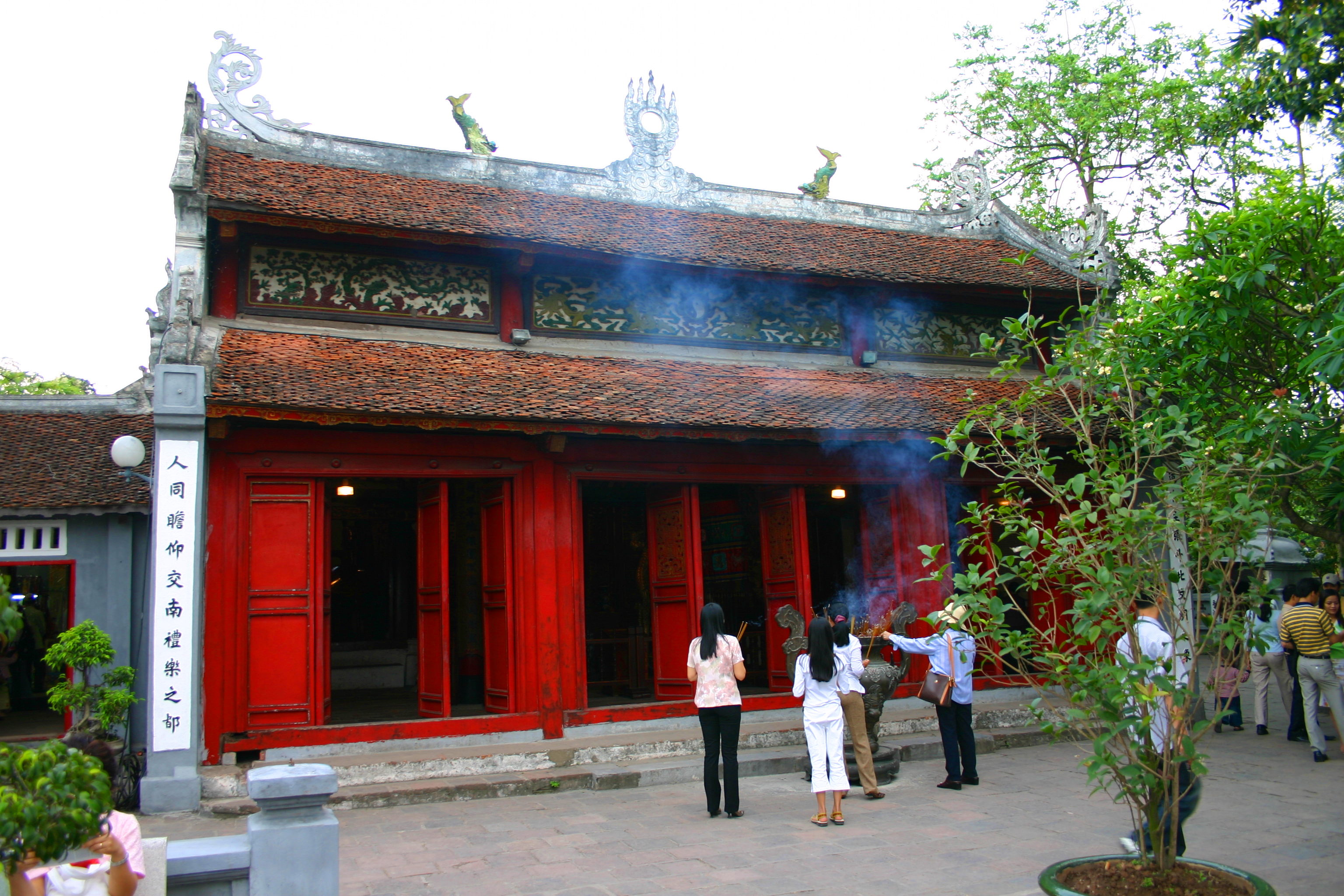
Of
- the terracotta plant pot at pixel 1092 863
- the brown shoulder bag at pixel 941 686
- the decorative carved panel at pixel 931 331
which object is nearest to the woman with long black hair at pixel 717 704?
the brown shoulder bag at pixel 941 686

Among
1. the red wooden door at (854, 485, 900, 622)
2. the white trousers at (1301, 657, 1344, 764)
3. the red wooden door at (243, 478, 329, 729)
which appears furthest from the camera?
the red wooden door at (854, 485, 900, 622)

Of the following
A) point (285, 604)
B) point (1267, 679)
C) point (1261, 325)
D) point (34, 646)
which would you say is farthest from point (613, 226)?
point (34, 646)

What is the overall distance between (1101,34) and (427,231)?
55.7 feet

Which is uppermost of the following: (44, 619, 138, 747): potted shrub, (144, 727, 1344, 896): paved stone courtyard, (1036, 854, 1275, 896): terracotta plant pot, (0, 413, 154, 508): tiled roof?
(0, 413, 154, 508): tiled roof

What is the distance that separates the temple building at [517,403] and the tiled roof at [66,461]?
2.32 ft

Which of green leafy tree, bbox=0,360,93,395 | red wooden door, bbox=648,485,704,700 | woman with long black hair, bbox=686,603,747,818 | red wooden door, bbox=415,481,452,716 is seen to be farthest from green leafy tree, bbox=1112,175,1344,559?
green leafy tree, bbox=0,360,93,395

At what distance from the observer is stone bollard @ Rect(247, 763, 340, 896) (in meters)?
3.95

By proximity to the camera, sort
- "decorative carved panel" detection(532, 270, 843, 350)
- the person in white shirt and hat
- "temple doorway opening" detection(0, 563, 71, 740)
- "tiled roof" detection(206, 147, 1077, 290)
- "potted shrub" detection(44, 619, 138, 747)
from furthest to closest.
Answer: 1. "temple doorway opening" detection(0, 563, 71, 740)
2. "decorative carved panel" detection(532, 270, 843, 350)
3. "tiled roof" detection(206, 147, 1077, 290)
4. "potted shrub" detection(44, 619, 138, 747)
5. the person in white shirt and hat

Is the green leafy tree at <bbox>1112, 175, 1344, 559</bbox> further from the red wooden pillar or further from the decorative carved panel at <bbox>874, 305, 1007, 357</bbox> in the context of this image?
the red wooden pillar

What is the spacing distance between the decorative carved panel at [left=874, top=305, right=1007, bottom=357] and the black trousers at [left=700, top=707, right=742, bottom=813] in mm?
6203

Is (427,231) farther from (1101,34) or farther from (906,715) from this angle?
(1101,34)

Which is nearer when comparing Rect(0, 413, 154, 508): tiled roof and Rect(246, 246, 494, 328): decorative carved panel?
Rect(0, 413, 154, 508): tiled roof

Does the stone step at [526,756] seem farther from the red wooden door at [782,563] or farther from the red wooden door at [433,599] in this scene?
the red wooden door at [782,563]

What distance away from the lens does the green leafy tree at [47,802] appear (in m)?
2.98
